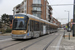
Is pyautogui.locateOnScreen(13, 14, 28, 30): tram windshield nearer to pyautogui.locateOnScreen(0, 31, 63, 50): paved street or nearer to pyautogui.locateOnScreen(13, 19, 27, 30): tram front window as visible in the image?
pyautogui.locateOnScreen(13, 19, 27, 30): tram front window

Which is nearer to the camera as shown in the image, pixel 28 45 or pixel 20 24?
pixel 28 45

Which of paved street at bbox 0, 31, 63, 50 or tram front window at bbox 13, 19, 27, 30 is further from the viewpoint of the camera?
tram front window at bbox 13, 19, 27, 30

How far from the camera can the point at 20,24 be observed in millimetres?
15859

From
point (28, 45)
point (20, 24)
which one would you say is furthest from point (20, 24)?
point (28, 45)

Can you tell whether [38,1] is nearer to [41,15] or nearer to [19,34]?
[41,15]

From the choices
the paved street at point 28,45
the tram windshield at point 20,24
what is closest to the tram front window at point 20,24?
the tram windshield at point 20,24

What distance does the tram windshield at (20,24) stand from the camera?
15.8 meters

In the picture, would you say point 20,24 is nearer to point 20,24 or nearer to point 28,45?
point 20,24

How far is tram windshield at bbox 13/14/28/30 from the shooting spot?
51.7 feet

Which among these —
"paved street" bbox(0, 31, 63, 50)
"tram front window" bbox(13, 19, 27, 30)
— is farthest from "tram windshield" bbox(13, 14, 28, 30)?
"paved street" bbox(0, 31, 63, 50)

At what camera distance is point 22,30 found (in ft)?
51.2

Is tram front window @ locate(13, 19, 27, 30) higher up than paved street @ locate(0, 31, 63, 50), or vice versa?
tram front window @ locate(13, 19, 27, 30)

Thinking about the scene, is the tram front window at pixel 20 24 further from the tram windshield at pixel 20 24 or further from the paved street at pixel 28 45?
the paved street at pixel 28 45

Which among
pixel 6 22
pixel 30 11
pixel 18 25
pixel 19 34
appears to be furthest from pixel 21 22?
pixel 30 11
